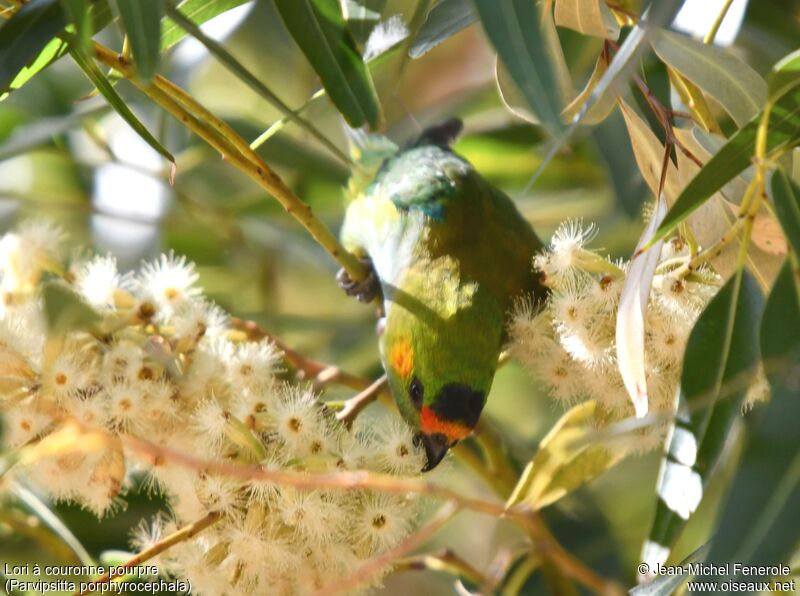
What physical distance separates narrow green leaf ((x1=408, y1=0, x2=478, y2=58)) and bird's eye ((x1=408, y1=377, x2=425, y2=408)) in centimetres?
80

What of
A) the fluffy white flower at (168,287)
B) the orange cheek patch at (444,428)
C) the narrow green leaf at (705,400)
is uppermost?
the fluffy white flower at (168,287)

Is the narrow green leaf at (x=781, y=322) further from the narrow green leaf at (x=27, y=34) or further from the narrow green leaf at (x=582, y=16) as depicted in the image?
the narrow green leaf at (x=27, y=34)

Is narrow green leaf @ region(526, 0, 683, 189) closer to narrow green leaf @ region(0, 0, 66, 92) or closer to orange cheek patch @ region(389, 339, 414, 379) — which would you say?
narrow green leaf @ region(0, 0, 66, 92)

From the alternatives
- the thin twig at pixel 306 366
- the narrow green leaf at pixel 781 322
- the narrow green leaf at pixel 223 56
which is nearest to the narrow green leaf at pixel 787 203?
the narrow green leaf at pixel 781 322

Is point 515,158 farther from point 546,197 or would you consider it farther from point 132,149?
point 132,149

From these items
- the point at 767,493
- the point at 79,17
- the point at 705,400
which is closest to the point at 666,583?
the point at 705,400

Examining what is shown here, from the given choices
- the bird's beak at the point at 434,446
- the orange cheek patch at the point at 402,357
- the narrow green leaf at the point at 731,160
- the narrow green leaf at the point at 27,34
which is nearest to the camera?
the narrow green leaf at the point at 731,160

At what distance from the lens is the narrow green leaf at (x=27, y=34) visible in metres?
1.42

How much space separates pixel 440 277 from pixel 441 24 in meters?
0.77

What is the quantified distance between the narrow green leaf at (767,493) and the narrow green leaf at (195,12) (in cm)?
107

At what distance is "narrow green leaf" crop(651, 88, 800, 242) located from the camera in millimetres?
1308

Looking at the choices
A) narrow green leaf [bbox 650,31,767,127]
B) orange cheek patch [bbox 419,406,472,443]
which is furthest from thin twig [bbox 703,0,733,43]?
orange cheek patch [bbox 419,406,472,443]

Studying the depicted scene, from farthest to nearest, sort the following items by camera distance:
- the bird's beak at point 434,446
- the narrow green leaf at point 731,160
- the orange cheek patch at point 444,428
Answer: the orange cheek patch at point 444,428
the bird's beak at point 434,446
the narrow green leaf at point 731,160

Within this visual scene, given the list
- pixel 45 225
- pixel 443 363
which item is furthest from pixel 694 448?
pixel 45 225
